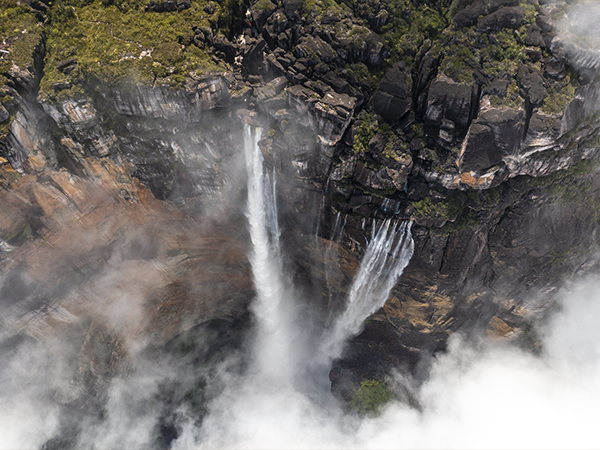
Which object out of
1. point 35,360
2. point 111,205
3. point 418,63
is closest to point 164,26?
point 111,205

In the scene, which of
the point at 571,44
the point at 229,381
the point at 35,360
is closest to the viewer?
the point at 571,44

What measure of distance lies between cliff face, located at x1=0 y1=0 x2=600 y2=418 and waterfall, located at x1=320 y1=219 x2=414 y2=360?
1.03 metres

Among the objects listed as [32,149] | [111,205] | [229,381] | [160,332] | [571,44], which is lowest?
[229,381]

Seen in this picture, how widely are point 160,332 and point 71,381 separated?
27.6 ft

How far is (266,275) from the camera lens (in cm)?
3472

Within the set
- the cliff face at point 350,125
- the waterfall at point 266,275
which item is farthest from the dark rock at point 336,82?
the waterfall at point 266,275

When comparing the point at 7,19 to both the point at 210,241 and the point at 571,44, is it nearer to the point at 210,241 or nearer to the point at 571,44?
→ the point at 210,241

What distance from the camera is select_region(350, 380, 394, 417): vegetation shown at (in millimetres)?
33031

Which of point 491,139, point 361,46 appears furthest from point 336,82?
point 491,139

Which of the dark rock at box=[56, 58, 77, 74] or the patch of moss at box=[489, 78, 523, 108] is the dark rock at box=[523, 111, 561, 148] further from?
the dark rock at box=[56, 58, 77, 74]

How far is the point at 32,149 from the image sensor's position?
906 inches

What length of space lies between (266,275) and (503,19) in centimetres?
2851

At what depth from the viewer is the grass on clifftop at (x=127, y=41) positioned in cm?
2336

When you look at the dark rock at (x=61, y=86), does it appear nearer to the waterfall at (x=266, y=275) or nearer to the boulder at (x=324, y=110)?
the waterfall at (x=266, y=275)
